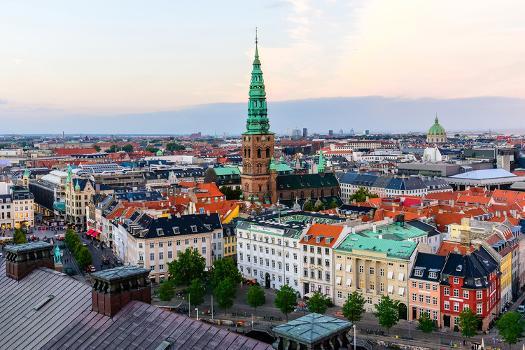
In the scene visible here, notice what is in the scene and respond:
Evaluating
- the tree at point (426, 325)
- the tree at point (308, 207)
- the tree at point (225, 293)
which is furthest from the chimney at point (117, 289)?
the tree at point (308, 207)

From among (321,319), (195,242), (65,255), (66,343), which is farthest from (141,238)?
(321,319)

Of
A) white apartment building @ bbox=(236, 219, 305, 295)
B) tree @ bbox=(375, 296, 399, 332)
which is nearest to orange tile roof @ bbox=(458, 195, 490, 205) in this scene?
white apartment building @ bbox=(236, 219, 305, 295)

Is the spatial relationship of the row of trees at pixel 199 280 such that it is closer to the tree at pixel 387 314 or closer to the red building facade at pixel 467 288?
the tree at pixel 387 314

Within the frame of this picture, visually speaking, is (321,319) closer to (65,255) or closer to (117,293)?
(117,293)

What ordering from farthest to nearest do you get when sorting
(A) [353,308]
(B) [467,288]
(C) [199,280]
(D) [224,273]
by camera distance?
(D) [224,273] < (C) [199,280] < (B) [467,288] < (A) [353,308]

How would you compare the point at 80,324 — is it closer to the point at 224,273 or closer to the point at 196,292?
the point at 196,292

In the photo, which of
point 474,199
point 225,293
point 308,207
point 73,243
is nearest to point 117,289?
point 225,293

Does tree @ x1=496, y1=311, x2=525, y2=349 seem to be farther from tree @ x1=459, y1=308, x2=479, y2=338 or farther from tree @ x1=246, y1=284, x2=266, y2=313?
tree @ x1=246, y1=284, x2=266, y2=313
